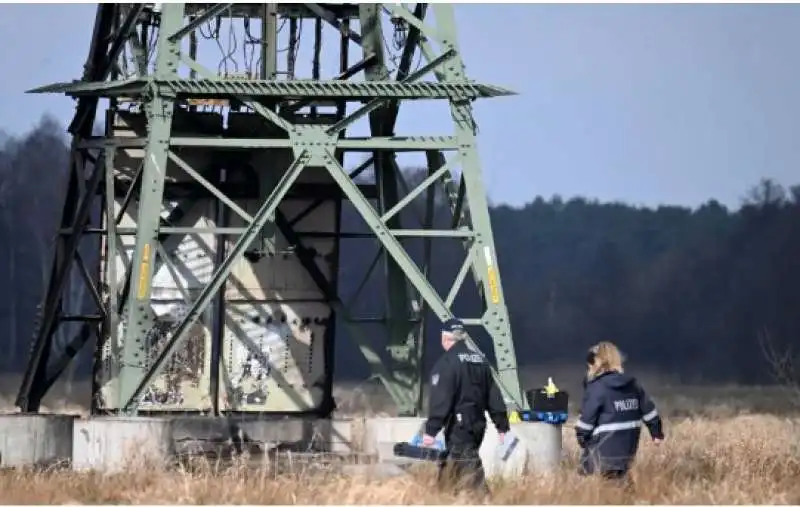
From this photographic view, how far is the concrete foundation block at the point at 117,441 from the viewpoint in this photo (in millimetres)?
17328

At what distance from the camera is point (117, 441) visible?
17547 millimetres

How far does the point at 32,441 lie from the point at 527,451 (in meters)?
6.02

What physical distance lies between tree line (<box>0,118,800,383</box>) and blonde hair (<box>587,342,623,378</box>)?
43701mm

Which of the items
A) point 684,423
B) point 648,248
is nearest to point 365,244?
point 648,248

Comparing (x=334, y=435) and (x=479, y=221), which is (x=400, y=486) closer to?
(x=479, y=221)

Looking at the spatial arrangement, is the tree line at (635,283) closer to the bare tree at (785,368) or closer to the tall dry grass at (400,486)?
the bare tree at (785,368)

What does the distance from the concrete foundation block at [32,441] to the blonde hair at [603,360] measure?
7066mm

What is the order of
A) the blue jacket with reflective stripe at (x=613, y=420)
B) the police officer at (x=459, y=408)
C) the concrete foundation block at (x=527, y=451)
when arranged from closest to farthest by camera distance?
the police officer at (x=459, y=408), the blue jacket with reflective stripe at (x=613, y=420), the concrete foundation block at (x=527, y=451)

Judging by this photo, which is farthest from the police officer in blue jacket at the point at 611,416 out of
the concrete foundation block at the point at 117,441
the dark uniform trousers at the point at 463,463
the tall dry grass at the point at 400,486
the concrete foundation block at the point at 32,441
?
the concrete foundation block at the point at 32,441

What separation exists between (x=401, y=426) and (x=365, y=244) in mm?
57499

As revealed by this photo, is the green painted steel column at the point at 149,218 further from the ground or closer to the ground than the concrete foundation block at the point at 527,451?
further from the ground

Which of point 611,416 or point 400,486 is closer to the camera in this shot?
point 400,486

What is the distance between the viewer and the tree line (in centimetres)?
6688

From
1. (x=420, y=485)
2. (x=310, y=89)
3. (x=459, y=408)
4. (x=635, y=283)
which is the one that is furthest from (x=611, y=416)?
(x=635, y=283)
